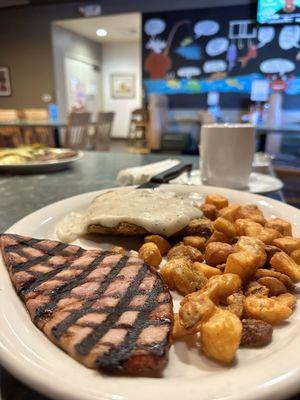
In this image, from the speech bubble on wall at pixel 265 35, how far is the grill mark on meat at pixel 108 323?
22.5 feet

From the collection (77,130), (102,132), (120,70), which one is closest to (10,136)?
(102,132)

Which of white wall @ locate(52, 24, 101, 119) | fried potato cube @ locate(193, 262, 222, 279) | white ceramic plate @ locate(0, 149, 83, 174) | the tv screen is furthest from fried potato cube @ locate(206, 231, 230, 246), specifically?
white wall @ locate(52, 24, 101, 119)

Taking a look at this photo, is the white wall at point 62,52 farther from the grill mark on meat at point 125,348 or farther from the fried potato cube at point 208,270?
the grill mark on meat at point 125,348

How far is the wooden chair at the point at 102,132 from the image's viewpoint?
562cm

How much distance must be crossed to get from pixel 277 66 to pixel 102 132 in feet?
11.5

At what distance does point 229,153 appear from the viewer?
1232 millimetres

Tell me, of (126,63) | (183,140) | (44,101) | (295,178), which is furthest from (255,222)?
(126,63)

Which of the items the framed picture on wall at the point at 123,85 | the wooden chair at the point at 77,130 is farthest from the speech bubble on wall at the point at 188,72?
the framed picture on wall at the point at 123,85

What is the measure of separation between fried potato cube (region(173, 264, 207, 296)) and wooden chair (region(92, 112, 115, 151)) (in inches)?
208

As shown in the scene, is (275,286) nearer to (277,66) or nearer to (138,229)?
(138,229)

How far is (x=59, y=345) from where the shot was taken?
0.40 meters

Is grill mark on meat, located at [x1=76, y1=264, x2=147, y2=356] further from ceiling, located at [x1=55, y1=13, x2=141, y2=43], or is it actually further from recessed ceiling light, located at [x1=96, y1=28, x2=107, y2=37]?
recessed ceiling light, located at [x1=96, y1=28, x2=107, y2=37]

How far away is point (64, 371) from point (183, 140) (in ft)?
20.5

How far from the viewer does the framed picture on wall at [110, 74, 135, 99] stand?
11.4 metres
